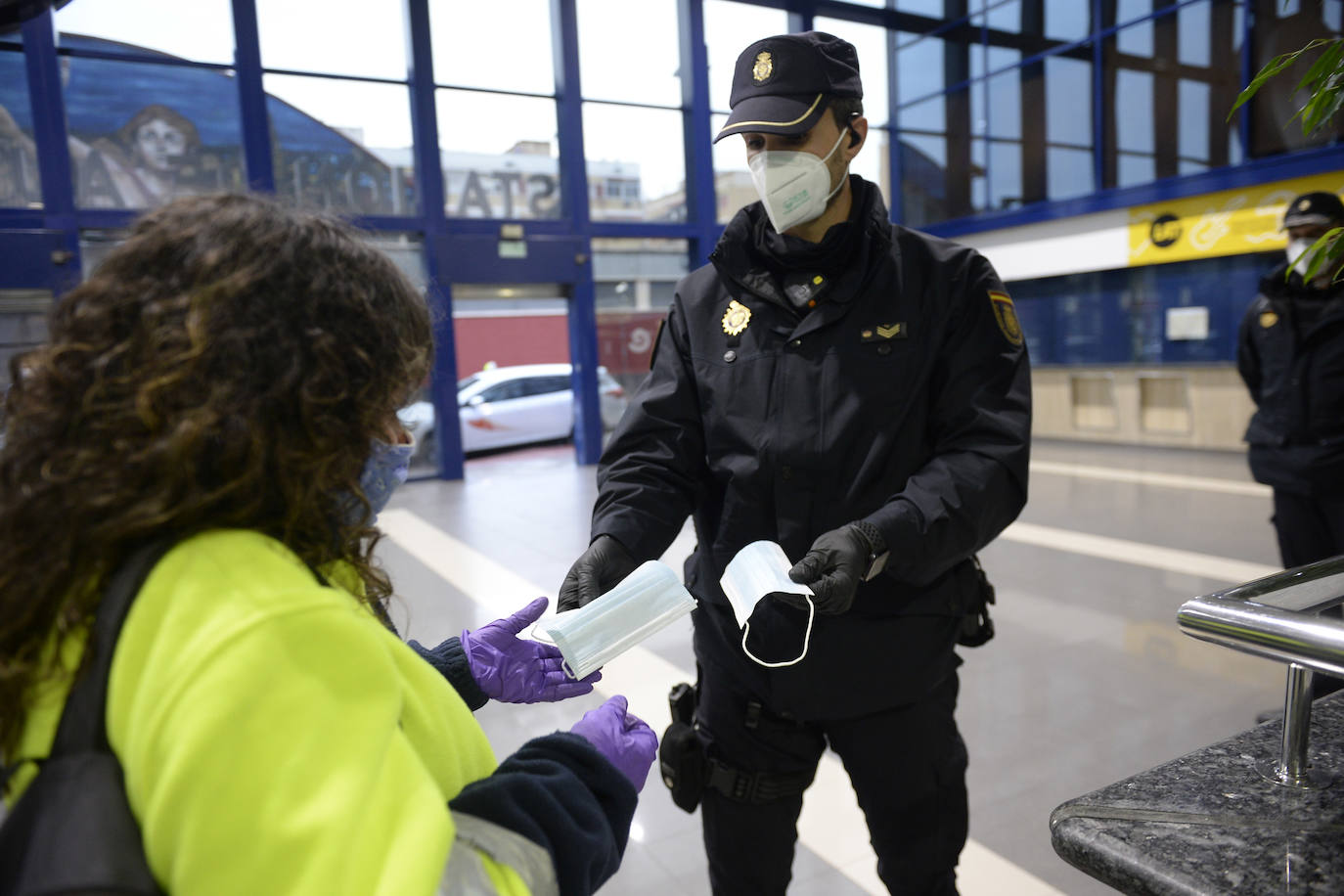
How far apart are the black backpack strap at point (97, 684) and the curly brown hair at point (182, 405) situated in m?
0.02

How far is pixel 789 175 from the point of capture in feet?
5.06

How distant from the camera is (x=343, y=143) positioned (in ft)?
26.2

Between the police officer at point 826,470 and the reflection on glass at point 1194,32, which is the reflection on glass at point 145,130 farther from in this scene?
the reflection on glass at point 1194,32

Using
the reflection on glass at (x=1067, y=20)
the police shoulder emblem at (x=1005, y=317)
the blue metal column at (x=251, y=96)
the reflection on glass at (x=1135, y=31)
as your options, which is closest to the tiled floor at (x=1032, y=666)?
the police shoulder emblem at (x=1005, y=317)

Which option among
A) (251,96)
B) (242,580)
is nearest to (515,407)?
(251,96)

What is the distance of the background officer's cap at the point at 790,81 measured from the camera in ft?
4.90

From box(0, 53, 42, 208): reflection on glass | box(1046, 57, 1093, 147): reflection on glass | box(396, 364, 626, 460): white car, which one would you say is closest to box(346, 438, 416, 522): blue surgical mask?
box(0, 53, 42, 208): reflection on glass

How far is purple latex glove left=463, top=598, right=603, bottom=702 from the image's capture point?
1250 millimetres

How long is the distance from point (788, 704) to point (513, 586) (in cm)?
334

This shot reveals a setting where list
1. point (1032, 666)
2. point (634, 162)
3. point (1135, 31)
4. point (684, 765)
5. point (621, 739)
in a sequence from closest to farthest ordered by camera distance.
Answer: point (621, 739) → point (684, 765) → point (1032, 666) → point (1135, 31) → point (634, 162)

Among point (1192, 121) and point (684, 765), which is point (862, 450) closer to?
point (684, 765)

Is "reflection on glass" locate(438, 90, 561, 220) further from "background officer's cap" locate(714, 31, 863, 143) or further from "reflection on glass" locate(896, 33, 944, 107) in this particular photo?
"background officer's cap" locate(714, 31, 863, 143)

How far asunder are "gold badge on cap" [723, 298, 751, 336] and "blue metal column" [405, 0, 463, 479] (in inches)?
262

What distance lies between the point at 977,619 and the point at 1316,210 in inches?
89.7
